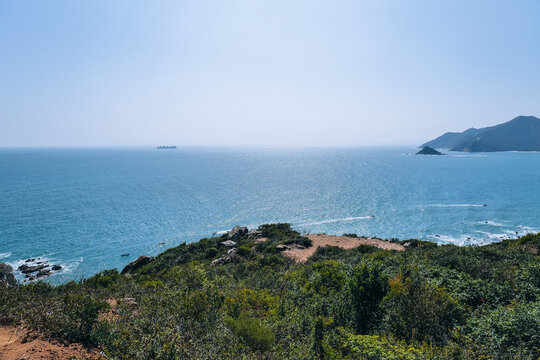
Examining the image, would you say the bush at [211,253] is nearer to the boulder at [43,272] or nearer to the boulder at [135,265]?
the boulder at [135,265]

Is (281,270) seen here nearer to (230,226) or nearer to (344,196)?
(230,226)

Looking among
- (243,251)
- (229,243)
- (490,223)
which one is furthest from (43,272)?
(490,223)

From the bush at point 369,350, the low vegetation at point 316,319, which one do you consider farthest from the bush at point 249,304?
the bush at point 369,350

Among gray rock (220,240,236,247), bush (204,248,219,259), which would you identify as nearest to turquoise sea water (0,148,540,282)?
gray rock (220,240,236,247)

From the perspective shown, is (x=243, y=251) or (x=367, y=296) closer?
(x=367, y=296)

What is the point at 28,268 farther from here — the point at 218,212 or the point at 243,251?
the point at 218,212

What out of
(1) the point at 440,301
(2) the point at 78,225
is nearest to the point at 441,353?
(1) the point at 440,301
